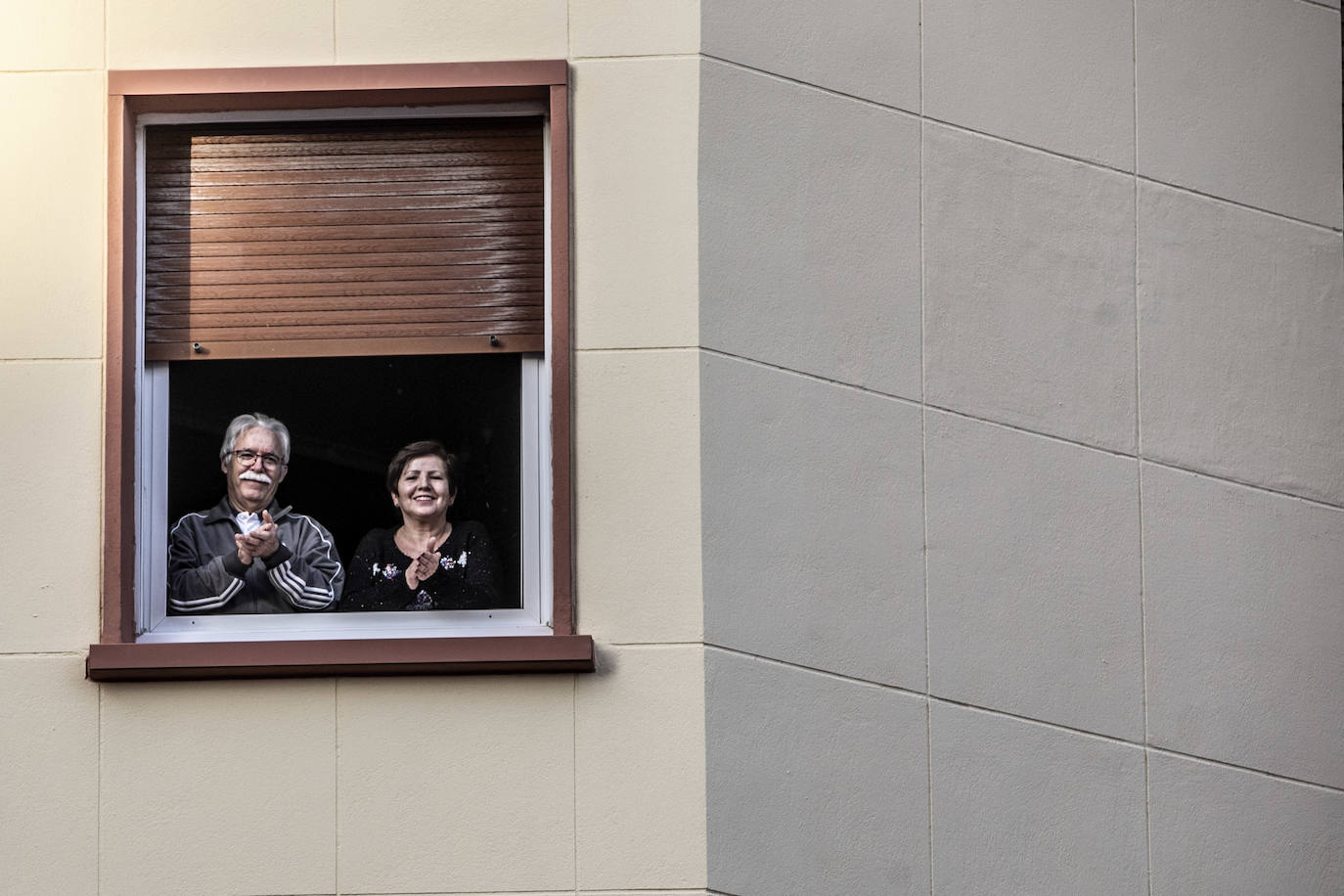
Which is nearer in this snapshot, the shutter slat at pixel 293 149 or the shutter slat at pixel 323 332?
the shutter slat at pixel 323 332

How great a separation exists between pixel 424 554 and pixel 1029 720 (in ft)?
7.16

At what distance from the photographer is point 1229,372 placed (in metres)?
7.55

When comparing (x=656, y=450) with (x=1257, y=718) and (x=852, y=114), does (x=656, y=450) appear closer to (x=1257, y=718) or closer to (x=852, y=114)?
(x=852, y=114)

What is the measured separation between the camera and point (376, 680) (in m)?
6.71

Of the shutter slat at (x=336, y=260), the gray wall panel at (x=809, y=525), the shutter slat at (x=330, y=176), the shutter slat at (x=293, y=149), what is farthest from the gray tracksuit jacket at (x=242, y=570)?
the gray wall panel at (x=809, y=525)

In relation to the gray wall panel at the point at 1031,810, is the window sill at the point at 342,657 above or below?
above

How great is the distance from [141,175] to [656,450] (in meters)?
2.10

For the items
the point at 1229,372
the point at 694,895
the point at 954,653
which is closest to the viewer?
the point at 694,895

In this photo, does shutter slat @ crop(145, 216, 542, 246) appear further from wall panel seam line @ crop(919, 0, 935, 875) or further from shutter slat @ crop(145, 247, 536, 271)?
wall panel seam line @ crop(919, 0, 935, 875)

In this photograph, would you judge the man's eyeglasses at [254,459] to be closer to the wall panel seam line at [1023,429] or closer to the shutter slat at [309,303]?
the shutter slat at [309,303]

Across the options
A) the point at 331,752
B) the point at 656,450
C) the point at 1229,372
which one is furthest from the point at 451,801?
the point at 1229,372

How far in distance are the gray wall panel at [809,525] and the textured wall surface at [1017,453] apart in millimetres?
11

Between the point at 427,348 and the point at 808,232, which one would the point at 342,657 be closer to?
the point at 427,348

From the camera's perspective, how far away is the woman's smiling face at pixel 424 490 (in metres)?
7.06
